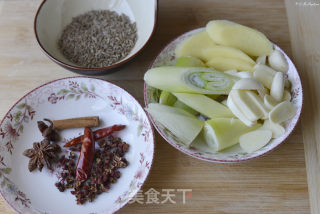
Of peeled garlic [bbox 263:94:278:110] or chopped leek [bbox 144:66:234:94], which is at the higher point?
chopped leek [bbox 144:66:234:94]

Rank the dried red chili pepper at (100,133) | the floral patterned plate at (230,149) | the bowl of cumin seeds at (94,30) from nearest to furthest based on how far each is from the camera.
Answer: the floral patterned plate at (230,149) < the dried red chili pepper at (100,133) < the bowl of cumin seeds at (94,30)

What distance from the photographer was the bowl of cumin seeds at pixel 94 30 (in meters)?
1.10

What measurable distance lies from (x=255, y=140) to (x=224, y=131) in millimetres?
94

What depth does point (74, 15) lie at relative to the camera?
127 cm

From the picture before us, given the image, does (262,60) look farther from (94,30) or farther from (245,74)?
(94,30)

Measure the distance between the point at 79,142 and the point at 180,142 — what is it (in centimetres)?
33

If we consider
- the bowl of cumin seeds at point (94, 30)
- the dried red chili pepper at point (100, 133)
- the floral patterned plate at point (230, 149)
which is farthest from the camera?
the bowl of cumin seeds at point (94, 30)

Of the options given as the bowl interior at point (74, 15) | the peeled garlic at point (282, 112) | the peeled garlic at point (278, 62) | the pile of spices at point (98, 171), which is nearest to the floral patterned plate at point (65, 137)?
the pile of spices at point (98, 171)

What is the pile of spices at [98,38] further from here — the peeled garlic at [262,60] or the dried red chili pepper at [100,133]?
the peeled garlic at [262,60]

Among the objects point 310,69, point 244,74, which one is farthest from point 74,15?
point 310,69

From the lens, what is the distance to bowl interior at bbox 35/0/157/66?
1.11 meters

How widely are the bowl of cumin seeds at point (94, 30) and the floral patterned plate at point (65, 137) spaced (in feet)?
0.32

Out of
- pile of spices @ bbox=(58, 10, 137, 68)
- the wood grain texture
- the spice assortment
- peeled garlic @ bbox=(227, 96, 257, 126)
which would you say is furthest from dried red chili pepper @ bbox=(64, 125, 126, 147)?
the wood grain texture

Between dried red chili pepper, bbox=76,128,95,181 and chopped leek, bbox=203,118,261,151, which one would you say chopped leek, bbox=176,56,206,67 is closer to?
chopped leek, bbox=203,118,261,151
